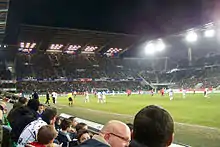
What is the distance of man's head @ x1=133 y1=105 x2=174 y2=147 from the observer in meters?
1.79

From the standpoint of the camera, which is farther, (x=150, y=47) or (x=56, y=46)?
(x=56, y=46)

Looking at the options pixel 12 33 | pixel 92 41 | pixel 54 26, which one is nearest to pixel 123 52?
pixel 92 41

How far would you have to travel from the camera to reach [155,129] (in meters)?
1.80

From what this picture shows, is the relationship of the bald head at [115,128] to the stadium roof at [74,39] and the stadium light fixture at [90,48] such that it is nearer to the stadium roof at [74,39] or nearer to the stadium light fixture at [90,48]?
the stadium roof at [74,39]

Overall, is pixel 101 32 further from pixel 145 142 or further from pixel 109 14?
pixel 145 142

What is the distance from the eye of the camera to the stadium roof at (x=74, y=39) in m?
54.6

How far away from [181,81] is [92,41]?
77.7ft

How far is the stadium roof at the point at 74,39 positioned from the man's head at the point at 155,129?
50.8 m

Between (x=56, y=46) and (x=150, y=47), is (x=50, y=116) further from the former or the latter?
(x=56, y=46)

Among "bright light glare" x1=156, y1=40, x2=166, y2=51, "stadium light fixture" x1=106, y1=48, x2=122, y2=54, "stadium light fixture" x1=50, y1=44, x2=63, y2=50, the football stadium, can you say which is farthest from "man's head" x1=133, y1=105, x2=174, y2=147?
"stadium light fixture" x1=106, y1=48, x2=122, y2=54

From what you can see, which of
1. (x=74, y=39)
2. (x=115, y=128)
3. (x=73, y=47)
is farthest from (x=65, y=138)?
(x=73, y=47)

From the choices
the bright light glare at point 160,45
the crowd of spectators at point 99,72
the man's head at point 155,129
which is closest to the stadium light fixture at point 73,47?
the crowd of spectators at point 99,72

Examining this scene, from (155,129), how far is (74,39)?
62.7m

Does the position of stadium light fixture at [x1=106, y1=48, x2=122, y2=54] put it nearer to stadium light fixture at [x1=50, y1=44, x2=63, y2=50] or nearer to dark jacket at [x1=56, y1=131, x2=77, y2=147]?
stadium light fixture at [x1=50, y1=44, x2=63, y2=50]
